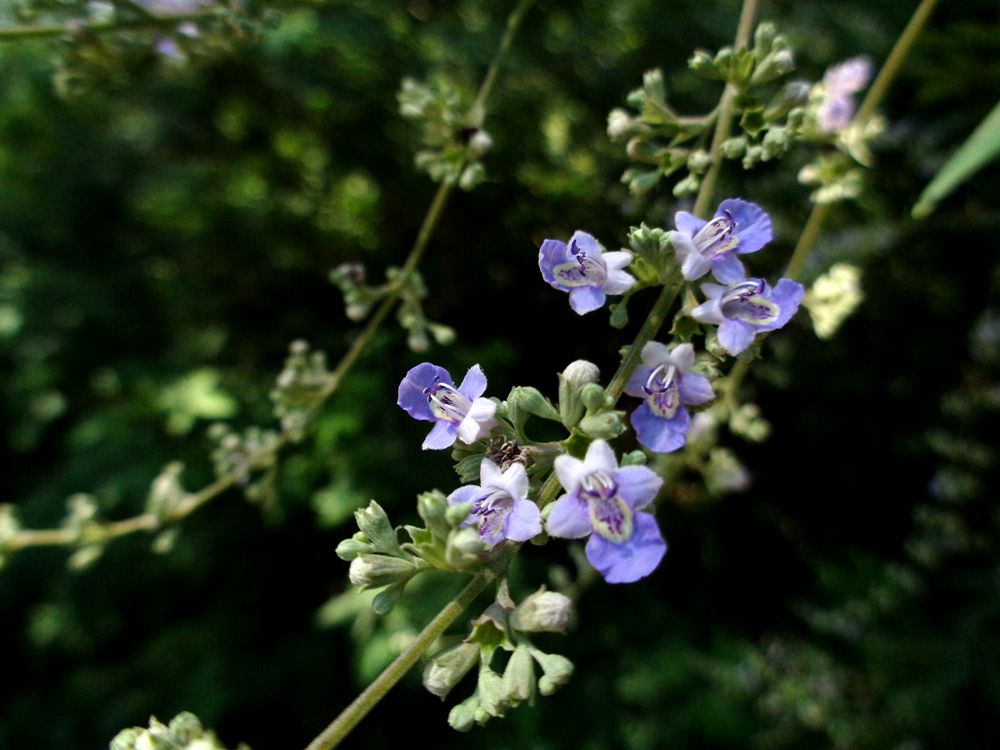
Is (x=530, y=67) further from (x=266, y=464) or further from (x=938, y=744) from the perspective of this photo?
(x=938, y=744)

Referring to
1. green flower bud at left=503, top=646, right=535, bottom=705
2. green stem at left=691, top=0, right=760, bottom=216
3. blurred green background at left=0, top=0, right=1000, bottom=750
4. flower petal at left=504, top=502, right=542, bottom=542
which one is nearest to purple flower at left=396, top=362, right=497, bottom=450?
flower petal at left=504, top=502, right=542, bottom=542

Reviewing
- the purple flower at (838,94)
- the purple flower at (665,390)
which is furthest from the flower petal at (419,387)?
the purple flower at (838,94)

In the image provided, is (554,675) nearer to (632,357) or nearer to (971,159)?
(632,357)

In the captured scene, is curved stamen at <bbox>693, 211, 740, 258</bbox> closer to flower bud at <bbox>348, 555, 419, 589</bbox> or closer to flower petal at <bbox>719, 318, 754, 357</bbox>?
flower petal at <bbox>719, 318, 754, 357</bbox>

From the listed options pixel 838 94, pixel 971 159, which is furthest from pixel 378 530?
pixel 838 94

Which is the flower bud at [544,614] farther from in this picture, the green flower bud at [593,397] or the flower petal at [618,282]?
the flower petal at [618,282]

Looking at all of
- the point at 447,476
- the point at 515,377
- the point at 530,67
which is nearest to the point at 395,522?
the point at 447,476
